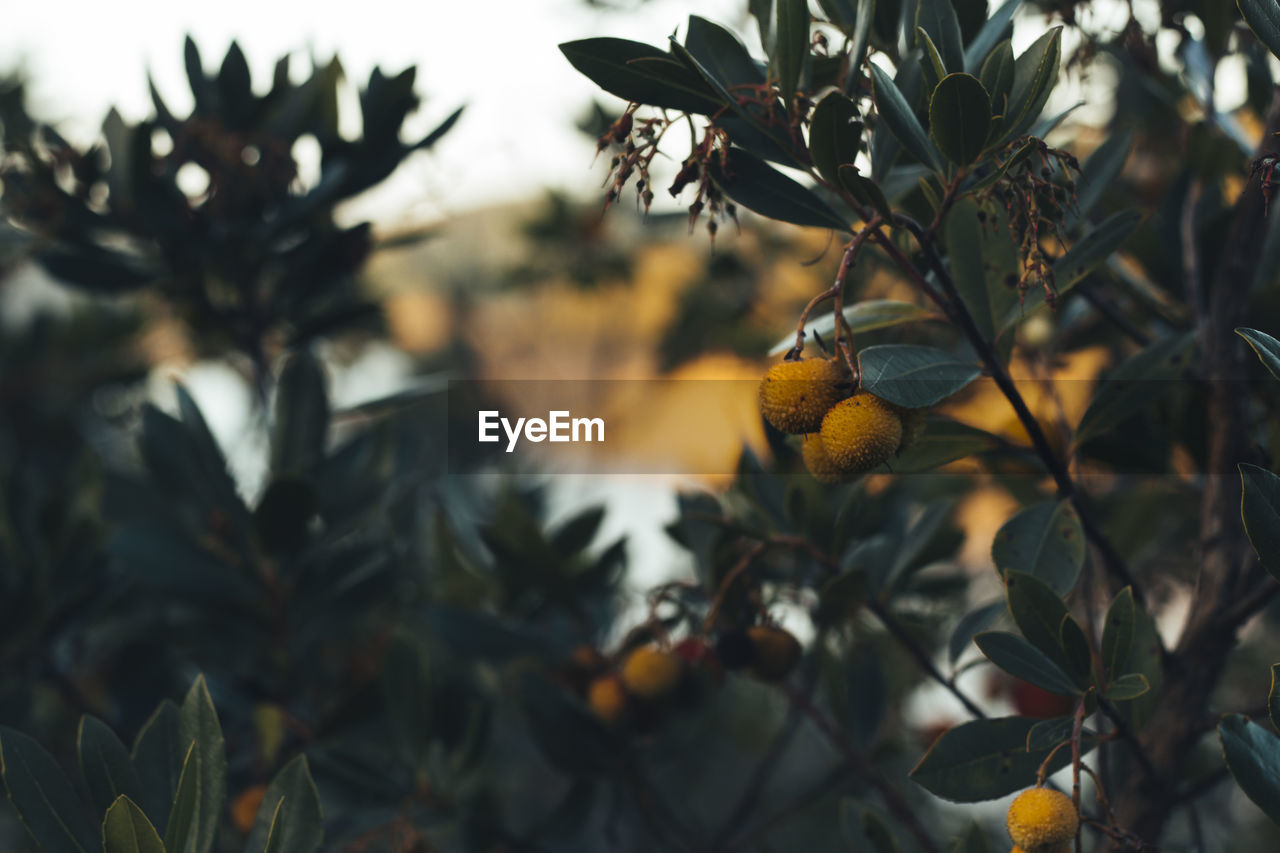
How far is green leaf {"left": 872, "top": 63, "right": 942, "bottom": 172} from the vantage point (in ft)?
1.42

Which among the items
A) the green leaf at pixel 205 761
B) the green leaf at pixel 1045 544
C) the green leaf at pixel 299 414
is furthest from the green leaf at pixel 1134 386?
the green leaf at pixel 299 414

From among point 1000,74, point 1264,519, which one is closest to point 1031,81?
point 1000,74

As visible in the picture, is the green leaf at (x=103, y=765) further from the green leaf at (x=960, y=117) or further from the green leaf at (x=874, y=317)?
the green leaf at (x=960, y=117)

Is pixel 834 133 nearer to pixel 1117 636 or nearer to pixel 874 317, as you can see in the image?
pixel 874 317

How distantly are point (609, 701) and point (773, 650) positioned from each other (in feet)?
0.59

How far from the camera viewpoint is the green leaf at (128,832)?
1.50 feet

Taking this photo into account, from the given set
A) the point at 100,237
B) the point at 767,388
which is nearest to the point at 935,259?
the point at 767,388

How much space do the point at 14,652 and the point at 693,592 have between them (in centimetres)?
61

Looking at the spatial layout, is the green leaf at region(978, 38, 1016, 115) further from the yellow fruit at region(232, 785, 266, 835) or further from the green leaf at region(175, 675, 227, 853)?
the yellow fruit at region(232, 785, 266, 835)

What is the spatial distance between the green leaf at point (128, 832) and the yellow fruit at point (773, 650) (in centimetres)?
37

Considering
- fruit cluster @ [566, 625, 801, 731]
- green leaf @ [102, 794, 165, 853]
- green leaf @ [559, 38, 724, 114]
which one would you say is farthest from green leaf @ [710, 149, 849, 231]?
green leaf @ [102, 794, 165, 853]

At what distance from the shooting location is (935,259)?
460mm

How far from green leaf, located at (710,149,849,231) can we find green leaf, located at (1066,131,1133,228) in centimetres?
20

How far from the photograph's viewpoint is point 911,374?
0.47m
